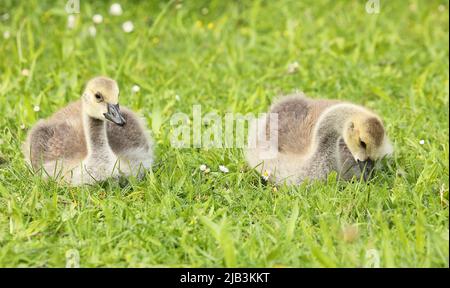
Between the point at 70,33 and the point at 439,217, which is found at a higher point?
the point at 70,33

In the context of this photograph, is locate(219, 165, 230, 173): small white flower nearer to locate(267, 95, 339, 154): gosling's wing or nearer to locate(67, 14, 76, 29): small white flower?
locate(267, 95, 339, 154): gosling's wing

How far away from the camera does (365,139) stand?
14.1 ft

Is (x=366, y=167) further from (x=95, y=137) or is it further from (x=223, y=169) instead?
(x=95, y=137)

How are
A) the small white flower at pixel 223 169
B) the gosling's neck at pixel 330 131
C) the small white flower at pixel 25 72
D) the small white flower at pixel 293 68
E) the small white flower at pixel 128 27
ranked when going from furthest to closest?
the small white flower at pixel 128 27, the small white flower at pixel 293 68, the small white flower at pixel 25 72, the small white flower at pixel 223 169, the gosling's neck at pixel 330 131

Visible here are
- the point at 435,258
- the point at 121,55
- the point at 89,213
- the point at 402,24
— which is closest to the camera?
the point at 435,258

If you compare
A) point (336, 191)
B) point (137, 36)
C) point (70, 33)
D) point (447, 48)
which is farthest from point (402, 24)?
point (336, 191)

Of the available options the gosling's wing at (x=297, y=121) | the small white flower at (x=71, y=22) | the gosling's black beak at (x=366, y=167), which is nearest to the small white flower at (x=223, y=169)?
the gosling's wing at (x=297, y=121)

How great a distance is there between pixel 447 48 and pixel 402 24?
25.2 inches

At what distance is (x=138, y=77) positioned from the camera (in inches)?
244

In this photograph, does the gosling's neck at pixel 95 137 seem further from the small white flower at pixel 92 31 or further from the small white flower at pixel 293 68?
the small white flower at pixel 92 31

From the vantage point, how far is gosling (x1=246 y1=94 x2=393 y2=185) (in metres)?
4.35

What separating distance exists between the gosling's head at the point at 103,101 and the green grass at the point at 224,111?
0.37 meters

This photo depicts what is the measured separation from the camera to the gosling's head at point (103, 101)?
14.2 ft
